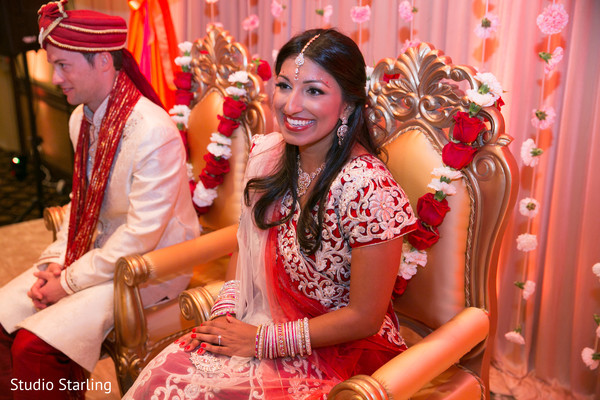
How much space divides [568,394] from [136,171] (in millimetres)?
2036

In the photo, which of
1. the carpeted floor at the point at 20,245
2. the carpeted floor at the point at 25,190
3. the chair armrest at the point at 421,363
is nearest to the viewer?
the chair armrest at the point at 421,363

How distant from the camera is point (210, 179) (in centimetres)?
255

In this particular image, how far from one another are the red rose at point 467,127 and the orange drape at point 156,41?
7.27 feet

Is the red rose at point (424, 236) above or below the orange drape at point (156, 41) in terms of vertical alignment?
below

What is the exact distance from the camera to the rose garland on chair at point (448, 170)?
5.35 feet

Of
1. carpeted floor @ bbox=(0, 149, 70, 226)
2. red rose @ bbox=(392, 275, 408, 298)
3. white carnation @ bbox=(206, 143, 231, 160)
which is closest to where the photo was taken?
red rose @ bbox=(392, 275, 408, 298)

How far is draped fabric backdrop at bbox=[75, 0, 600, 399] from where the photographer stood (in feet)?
6.99

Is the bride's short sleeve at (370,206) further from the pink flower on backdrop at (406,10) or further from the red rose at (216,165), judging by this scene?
the pink flower on backdrop at (406,10)

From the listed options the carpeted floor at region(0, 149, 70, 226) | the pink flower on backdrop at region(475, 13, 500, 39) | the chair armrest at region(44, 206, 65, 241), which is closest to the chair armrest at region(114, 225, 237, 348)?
the chair armrest at region(44, 206, 65, 241)

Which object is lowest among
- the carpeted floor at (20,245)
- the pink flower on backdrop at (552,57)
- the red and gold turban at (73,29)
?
the carpeted floor at (20,245)

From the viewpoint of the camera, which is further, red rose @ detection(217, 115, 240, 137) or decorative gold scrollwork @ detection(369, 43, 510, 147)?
red rose @ detection(217, 115, 240, 137)

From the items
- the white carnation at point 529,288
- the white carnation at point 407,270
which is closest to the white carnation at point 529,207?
the white carnation at point 529,288

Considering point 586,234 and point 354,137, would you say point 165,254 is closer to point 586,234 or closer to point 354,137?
point 354,137

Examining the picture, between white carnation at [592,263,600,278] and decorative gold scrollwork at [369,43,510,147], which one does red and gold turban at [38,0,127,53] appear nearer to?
decorative gold scrollwork at [369,43,510,147]
